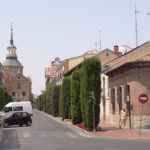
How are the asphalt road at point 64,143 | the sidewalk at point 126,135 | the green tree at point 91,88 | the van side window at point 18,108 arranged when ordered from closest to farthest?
the asphalt road at point 64,143
the sidewalk at point 126,135
the green tree at point 91,88
the van side window at point 18,108

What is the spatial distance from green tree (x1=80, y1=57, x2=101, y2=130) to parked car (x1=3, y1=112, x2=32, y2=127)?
9.41 metres

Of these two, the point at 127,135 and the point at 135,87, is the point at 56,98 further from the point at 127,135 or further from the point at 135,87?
the point at 127,135

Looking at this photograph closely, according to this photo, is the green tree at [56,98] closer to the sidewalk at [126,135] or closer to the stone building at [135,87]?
the stone building at [135,87]

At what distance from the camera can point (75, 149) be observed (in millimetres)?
25531

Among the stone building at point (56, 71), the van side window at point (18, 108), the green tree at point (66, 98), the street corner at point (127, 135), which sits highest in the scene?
the stone building at point (56, 71)

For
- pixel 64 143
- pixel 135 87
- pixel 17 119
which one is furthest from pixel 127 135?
pixel 17 119

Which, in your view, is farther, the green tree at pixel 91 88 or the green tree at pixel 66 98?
the green tree at pixel 66 98

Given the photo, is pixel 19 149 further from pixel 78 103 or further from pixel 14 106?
pixel 14 106

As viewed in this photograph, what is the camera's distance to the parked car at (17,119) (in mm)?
55191

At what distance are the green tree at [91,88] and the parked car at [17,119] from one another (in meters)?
9.41

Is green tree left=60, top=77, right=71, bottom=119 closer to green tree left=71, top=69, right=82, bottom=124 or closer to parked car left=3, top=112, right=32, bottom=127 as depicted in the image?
green tree left=71, top=69, right=82, bottom=124

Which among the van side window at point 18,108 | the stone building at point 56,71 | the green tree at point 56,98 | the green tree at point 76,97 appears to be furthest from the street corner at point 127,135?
the stone building at point 56,71

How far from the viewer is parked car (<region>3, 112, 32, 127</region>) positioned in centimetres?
5519

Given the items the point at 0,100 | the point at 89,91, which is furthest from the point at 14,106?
the point at 0,100
